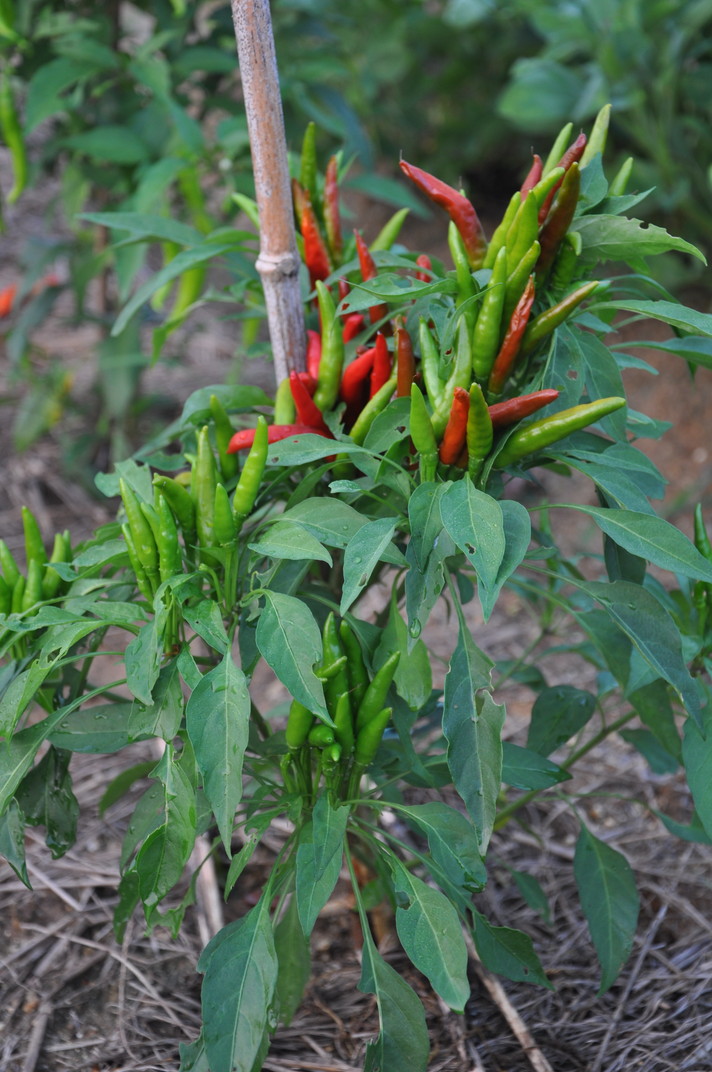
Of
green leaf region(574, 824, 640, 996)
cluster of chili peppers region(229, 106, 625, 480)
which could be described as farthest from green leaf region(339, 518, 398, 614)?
green leaf region(574, 824, 640, 996)

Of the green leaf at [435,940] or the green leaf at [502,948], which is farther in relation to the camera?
the green leaf at [502,948]

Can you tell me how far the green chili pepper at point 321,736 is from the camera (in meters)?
1.00

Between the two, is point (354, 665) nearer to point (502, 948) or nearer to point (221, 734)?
point (221, 734)

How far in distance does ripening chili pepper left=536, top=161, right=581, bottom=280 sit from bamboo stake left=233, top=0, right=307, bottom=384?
0.31 metres

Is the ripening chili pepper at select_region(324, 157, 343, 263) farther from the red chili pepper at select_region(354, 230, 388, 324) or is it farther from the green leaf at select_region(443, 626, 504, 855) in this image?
the green leaf at select_region(443, 626, 504, 855)

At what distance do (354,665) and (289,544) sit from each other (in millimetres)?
167

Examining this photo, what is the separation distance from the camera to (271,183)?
44.3 inches

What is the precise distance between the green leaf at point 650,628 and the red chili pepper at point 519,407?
0.19 metres

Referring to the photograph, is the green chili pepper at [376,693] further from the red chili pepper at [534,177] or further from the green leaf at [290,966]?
the red chili pepper at [534,177]

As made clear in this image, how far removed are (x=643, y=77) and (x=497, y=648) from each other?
181cm

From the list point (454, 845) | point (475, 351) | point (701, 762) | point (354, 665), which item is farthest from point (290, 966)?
point (475, 351)

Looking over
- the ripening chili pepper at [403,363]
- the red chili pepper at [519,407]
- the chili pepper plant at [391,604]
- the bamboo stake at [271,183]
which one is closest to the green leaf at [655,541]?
the chili pepper plant at [391,604]

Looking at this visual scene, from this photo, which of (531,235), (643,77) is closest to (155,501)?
(531,235)

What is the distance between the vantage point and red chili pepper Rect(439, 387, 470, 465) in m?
0.91
